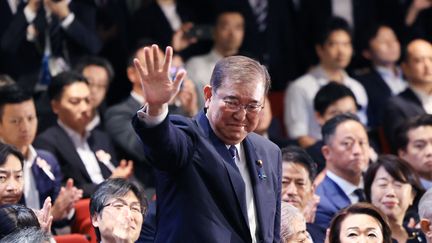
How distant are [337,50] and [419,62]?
49 cm

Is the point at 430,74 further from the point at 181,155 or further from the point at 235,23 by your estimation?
the point at 181,155

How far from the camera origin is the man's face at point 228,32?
644 cm

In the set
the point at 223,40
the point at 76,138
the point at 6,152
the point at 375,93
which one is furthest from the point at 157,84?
the point at 375,93

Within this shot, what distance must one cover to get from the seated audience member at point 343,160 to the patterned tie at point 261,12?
5.41 ft

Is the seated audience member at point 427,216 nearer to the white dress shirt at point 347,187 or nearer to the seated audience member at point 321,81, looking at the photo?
the white dress shirt at point 347,187

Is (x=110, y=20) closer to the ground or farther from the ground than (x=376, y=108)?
farther from the ground

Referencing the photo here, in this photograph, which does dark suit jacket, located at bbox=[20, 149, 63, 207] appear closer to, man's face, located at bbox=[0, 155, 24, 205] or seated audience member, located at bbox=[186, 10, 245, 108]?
man's face, located at bbox=[0, 155, 24, 205]

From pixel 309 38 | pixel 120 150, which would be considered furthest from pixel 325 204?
pixel 309 38

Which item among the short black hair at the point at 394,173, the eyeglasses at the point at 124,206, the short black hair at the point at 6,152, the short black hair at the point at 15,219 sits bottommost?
the short black hair at the point at 394,173

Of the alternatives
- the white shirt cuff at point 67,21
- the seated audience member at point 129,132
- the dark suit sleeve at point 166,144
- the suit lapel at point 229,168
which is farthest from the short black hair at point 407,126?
the dark suit sleeve at point 166,144

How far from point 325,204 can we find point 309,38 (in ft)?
7.72

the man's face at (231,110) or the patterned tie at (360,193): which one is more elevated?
the man's face at (231,110)

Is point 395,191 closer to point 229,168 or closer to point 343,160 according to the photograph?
point 343,160

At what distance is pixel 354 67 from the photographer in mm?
7074
